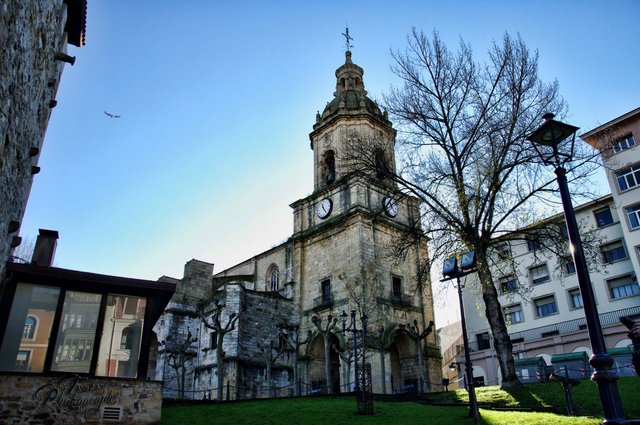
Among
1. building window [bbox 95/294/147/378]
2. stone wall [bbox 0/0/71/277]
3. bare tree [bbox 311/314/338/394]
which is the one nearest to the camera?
stone wall [bbox 0/0/71/277]

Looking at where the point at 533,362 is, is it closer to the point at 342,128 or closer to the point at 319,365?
the point at 319,365

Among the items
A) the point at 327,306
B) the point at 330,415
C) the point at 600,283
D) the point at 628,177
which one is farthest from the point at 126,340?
the point at 628,177

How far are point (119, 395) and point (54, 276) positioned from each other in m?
3.27

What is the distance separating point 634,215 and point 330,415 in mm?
23086

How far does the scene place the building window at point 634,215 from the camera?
27.1m

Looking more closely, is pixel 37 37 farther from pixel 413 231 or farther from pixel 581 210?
pixel 581 210

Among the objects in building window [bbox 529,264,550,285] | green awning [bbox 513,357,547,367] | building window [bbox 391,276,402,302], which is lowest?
green awning [bbox 513,357,547,367]

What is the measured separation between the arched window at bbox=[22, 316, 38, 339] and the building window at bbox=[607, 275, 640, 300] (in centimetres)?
2950

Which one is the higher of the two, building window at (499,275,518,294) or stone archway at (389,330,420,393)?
building window at (499,275,518,294)

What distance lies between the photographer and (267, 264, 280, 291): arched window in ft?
116

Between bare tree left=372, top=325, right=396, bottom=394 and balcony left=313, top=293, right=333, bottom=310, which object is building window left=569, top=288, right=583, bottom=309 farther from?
balcony left=313, top=293, right=333, bottom=310

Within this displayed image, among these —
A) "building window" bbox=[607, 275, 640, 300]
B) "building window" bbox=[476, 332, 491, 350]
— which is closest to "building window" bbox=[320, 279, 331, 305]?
"building window" bbox=[476, 332, 491, 350]

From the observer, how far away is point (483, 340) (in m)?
34.0

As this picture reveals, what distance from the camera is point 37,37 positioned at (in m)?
9.88
